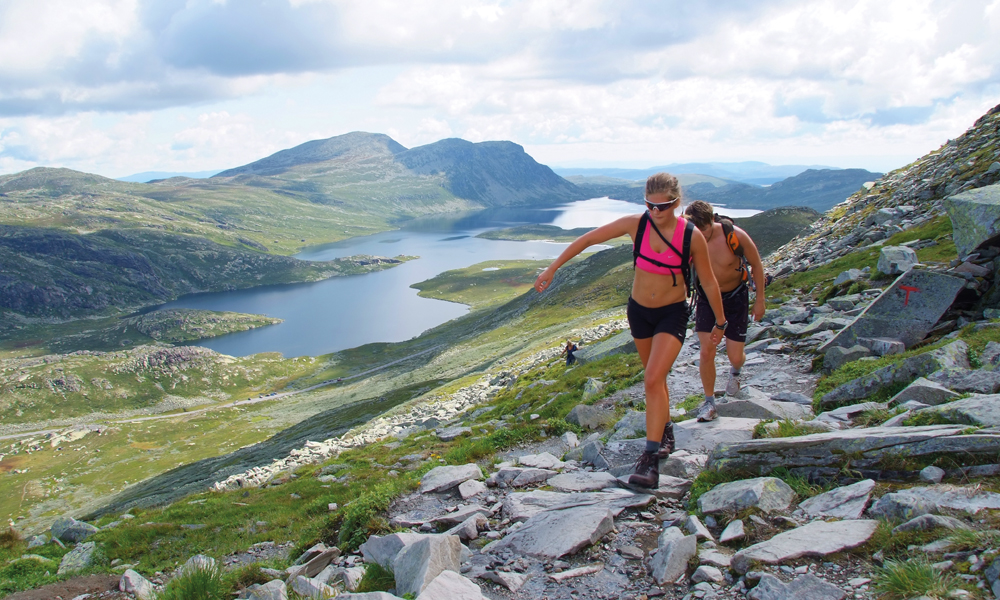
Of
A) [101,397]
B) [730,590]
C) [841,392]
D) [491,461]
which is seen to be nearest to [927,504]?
[730,590]

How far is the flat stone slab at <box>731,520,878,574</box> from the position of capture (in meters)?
5.06

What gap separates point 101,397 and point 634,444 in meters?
148

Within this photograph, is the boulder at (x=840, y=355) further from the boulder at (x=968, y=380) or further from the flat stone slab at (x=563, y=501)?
the flat stone slab at (x=563, y=501)

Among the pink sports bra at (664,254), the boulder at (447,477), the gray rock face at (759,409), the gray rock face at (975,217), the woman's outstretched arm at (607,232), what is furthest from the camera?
the gray rock face at (975,217)

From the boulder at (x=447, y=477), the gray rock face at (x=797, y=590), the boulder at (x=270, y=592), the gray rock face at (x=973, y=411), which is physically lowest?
the boulder at (x=447, y=477)

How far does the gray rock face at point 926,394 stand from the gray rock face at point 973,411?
0.79m

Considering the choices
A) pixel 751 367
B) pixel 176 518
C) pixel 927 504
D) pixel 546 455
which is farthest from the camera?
pixel 176 518

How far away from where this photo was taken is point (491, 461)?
1184cm

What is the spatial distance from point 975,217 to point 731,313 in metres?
6.50

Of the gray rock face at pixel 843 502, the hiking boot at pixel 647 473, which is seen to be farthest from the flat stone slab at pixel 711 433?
the gray rock face at pixel 843 502

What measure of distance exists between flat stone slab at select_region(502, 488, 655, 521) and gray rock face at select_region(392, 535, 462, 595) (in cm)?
143

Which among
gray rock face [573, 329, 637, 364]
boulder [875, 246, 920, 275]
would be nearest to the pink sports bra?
boulder [875, 246, 920, 275]

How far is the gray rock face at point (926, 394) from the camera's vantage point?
7.37m

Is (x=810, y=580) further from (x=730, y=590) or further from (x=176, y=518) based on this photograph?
(x=176, y=518)
